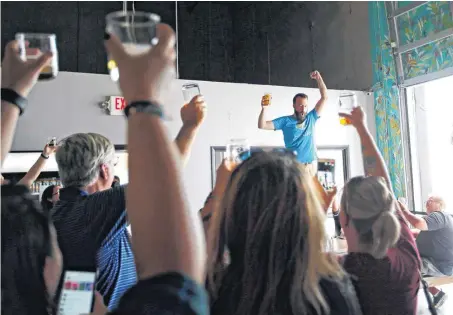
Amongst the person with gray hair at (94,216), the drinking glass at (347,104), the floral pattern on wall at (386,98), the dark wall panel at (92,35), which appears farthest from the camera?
the dark wall panel at (92,35)

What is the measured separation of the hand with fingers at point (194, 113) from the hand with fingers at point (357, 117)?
0.84 metres

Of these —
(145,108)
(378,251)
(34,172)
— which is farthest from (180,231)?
(34,172)

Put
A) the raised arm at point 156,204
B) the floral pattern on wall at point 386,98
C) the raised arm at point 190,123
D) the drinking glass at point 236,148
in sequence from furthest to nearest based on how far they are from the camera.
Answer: the floral pattern on wall at point 386,98 → the drinking glass at point 236,148 → the raised arm at point 190,123 → the raised arm at point 156,204

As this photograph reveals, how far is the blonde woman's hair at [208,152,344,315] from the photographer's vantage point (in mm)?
983

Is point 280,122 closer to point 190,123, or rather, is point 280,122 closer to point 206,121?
point 206,121

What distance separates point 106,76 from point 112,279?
3883 mm

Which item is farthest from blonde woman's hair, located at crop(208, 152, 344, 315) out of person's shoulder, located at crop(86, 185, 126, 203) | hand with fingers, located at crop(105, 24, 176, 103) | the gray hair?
the gray hair

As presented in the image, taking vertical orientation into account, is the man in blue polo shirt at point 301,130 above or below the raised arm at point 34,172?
above

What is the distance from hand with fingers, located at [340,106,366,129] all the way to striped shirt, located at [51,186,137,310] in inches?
41.0

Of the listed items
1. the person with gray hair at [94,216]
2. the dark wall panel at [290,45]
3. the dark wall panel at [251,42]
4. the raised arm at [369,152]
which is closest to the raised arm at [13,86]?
the person with gray hair at [94,216]

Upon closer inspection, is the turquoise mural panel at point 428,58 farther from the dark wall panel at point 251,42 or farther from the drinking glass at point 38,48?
the drinking glass at point 38,48

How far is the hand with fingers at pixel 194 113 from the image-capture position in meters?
1.28

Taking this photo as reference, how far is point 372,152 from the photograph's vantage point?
188 centimetres

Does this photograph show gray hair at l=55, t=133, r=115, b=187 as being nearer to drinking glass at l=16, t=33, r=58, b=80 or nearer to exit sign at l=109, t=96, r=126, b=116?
drinking glass at l=16, t=33, r=58, b=80
